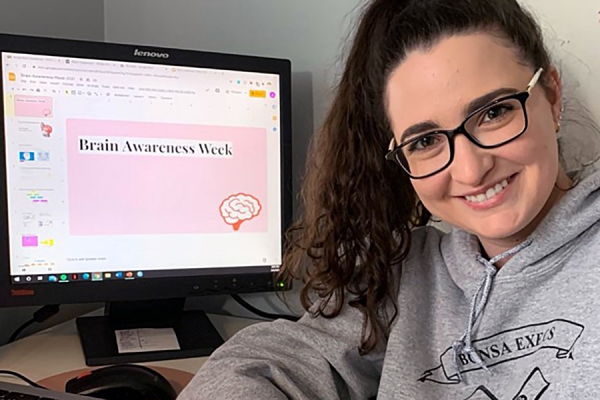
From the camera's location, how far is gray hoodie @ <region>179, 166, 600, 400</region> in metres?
0.76

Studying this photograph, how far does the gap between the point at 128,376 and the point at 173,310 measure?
37 cm

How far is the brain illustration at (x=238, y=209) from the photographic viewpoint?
1.18m

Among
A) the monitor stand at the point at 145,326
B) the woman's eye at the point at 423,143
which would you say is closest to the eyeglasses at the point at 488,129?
the woman's eye at the point at 423,143

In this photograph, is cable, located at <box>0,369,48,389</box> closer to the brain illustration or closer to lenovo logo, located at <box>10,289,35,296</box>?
lenovo logo, located at <box>10,289,35,296</box>

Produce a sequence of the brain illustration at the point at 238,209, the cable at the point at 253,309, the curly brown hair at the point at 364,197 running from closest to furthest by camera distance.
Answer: the curly brown hair at the point at 364,197, the brain illustration at the point at 238,209, the cable at the point at 253,309

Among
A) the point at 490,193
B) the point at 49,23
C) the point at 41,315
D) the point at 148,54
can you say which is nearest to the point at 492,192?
the point at 490,193

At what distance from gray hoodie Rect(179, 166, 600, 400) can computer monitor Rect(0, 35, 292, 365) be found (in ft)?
0.90

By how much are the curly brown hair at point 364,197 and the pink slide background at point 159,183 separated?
16 centimetres

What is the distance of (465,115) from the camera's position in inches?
30.2

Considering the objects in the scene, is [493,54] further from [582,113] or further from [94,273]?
[94,273]

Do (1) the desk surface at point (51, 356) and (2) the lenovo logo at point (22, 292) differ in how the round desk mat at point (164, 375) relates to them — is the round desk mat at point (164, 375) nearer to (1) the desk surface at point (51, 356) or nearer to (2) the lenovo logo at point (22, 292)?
(1) the desk surface at point (51, 356)

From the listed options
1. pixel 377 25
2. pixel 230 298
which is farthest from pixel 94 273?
pixel 377 25

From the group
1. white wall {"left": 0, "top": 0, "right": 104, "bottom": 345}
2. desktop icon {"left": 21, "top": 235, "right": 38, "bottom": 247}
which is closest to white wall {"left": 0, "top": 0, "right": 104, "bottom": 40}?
white wall {"left": 0, "top": 0, "right": 104, "bottom": 345}

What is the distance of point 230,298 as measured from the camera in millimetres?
1401
